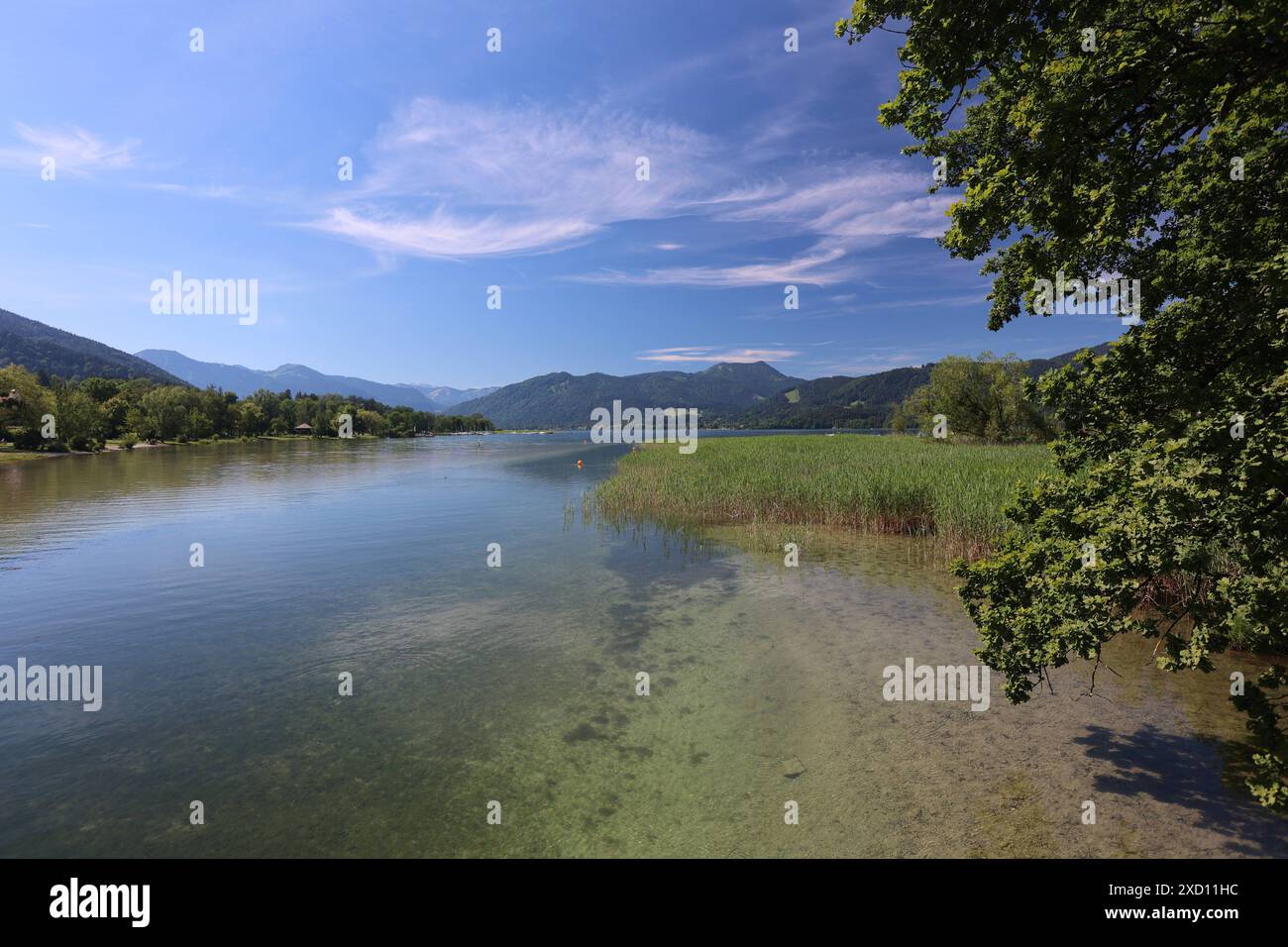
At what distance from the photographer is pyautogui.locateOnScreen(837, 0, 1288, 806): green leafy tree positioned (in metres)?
4.76

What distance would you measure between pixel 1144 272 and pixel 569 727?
1028cm

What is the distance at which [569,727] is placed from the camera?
28.1ft

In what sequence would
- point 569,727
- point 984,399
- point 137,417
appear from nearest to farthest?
point 569,727, point 984,399, point 137,417

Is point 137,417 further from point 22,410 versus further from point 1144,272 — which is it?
point 1144,272

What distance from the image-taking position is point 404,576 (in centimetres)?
1723

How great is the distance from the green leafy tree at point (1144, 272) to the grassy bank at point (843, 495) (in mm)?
13380

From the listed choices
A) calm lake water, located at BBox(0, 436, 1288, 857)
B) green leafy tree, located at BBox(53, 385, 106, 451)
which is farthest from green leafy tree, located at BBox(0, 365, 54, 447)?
calm lake water, located at BBox(0, 436, 1288, 857)

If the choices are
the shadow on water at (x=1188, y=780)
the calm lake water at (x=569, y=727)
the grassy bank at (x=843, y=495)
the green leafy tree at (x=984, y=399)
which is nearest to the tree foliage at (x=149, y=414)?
the calm lake water at (x=569, y=727)

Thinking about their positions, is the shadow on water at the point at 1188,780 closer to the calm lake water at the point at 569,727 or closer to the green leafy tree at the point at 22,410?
the calm lake water at the point at 569,727

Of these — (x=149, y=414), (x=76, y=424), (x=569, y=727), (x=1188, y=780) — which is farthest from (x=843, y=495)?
(x=149, y=414)

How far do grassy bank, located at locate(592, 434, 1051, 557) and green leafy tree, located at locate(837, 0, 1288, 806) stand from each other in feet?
43.9

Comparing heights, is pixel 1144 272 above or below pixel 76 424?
below

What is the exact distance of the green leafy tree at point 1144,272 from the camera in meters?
4.76
